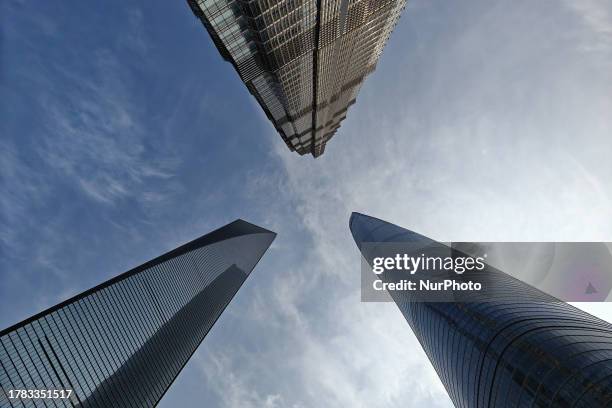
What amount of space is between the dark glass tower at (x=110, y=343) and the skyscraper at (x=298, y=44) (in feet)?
284

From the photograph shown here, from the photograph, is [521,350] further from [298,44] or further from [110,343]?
[110,343]

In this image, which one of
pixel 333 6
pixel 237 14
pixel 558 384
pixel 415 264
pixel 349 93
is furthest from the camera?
pixel 349 93

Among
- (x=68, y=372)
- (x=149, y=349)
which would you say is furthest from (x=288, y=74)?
(x=149, y=349)

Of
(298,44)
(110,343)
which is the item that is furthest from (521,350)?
(110,343)

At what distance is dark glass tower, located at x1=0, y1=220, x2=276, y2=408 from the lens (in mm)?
91188

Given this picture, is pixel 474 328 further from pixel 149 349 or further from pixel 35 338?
pixel 149 349

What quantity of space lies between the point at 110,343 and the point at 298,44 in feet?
374

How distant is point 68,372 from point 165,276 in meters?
76.0

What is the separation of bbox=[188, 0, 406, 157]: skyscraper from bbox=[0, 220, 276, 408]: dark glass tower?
86.5 meters

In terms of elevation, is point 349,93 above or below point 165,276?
above

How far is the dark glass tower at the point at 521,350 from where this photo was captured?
4731cm

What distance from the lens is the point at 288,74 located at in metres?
114

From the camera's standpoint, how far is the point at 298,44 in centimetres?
10156

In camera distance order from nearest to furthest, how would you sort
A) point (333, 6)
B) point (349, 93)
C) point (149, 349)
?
point (333, 6)
point (149, 349)
point (349, 93)
